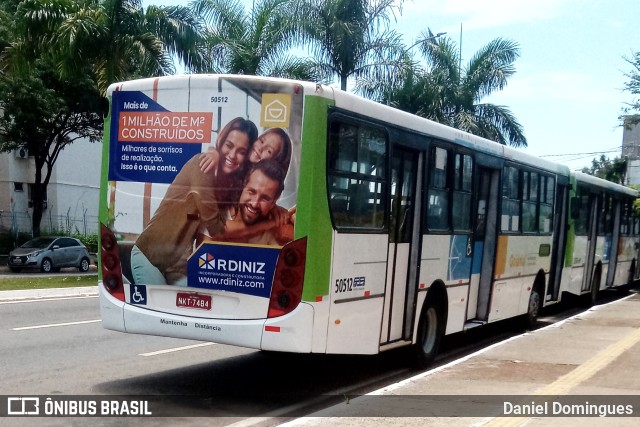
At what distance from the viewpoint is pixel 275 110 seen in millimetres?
8188

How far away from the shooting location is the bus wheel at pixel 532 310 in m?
15.6

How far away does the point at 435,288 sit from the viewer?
36.6ft

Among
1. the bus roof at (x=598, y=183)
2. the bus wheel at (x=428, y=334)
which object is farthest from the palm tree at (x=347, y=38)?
the bus wheel at (x=428, y=334)

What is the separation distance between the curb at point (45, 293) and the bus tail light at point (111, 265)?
10.2 metres

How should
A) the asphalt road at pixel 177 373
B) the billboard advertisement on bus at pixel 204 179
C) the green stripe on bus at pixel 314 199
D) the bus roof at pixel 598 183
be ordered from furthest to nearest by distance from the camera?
1. the bus roof at pixel 598 183
2. the asphalt road at pixel 177 373
3. the billboard advertisement on bus at pixel 204 179
4. the green stripe on bus at pixel 314 199

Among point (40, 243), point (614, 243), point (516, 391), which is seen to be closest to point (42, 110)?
point (40, 243)

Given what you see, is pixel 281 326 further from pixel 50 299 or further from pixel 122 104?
pixel 50 299

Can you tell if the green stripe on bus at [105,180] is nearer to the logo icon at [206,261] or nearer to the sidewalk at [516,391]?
the logo icon at [206,261]

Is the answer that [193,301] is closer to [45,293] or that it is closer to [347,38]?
[45,293]

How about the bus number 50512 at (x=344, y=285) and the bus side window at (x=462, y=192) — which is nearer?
the bus number 50512 at (x=344, y=285)

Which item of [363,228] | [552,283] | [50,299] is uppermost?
[363,228]

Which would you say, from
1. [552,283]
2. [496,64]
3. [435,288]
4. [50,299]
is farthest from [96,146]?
[435,288]

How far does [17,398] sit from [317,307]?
3.12 metres

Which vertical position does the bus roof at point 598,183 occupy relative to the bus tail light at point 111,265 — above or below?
above
